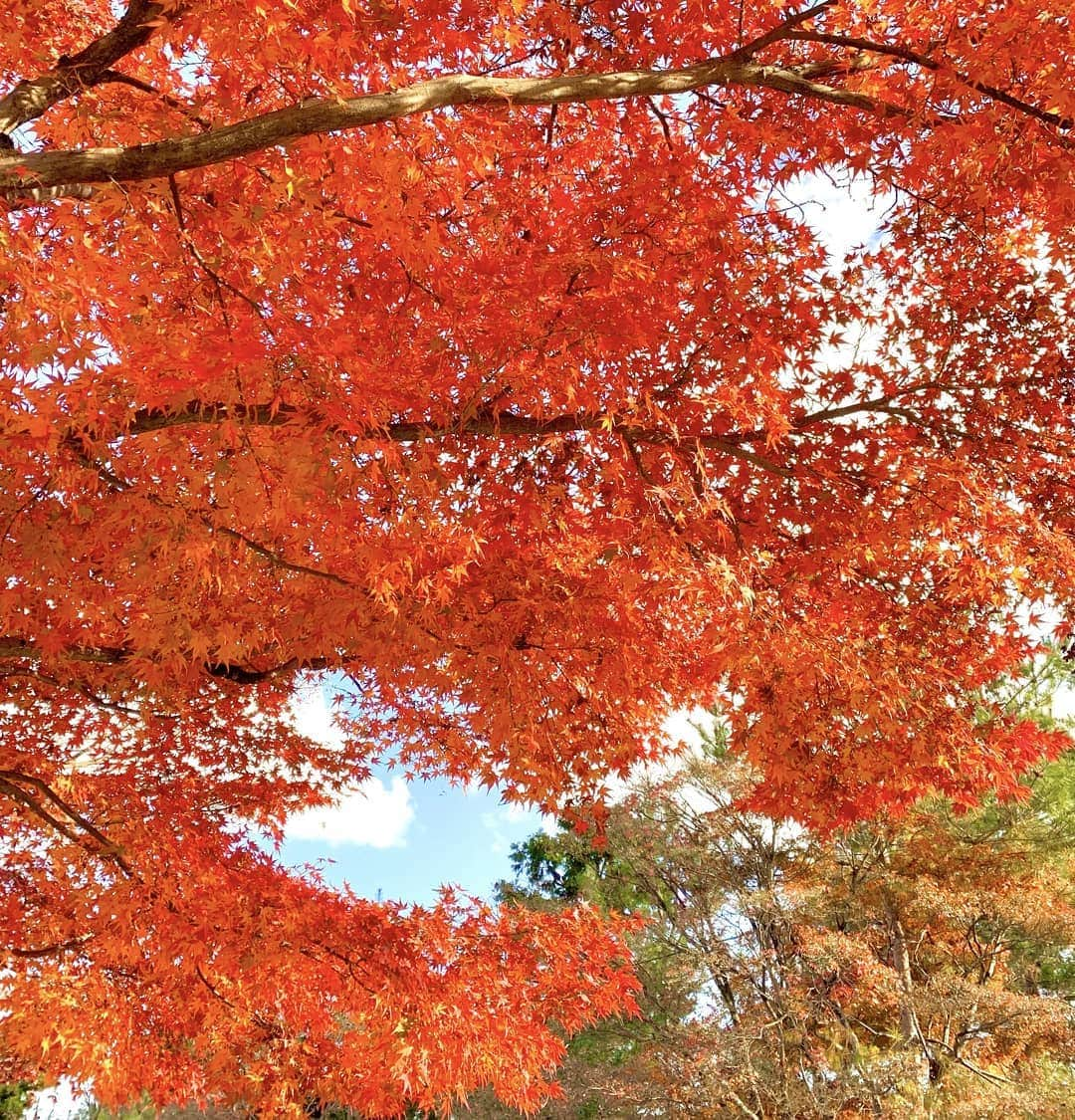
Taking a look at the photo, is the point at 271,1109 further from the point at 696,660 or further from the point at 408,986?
the point at 696,660

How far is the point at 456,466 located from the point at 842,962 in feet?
30.4

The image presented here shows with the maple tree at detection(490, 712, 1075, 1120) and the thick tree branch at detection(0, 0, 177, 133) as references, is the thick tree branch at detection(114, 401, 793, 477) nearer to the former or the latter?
the thick tree branch at detection(0, 0, 177, 133)

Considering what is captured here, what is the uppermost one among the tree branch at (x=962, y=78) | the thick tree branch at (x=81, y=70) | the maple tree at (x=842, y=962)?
the tree branch at (x=962, y=78)

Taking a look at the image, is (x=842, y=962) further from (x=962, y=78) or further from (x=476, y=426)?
(x=962, y=78)

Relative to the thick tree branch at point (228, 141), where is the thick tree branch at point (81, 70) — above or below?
above

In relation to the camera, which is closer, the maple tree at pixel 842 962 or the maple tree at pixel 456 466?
the maple tree at pixel 456 466

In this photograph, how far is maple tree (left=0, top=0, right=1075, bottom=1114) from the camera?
3195 millimetres

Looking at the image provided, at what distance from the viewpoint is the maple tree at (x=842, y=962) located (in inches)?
363

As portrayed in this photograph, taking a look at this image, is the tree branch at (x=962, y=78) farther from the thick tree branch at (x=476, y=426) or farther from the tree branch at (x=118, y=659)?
the tree branch at (x=118, y=659)

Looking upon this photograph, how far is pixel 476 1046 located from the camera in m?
5.62

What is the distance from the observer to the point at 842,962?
10430mm

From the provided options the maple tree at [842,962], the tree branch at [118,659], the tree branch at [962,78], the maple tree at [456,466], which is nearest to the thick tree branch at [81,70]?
the maple tree at [456,466]

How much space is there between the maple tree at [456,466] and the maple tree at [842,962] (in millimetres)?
4448

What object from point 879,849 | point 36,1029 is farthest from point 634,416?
point 879,849
